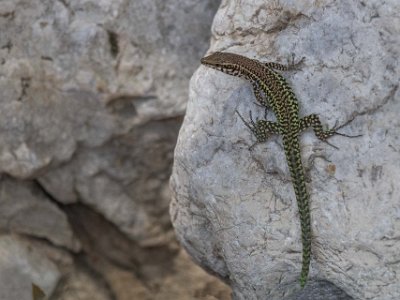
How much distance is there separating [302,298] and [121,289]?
8.83 feet

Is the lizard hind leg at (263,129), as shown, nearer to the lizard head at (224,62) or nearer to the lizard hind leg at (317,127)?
the lizard hind leg at (317,127)

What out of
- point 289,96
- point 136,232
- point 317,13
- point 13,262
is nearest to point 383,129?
point 289,96

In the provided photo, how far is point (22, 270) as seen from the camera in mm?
5820

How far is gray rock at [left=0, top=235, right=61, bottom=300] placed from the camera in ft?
18.8

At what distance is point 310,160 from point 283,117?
377 mm

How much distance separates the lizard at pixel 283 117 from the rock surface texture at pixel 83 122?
4.15ft

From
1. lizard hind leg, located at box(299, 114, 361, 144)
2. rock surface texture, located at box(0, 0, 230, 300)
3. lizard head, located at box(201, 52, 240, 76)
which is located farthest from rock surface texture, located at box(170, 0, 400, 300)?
rock surface texture, located at box(0, 0, 230, 300)

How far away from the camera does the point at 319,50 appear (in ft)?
14.6

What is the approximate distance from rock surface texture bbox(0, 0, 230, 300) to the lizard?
1266 millimetres

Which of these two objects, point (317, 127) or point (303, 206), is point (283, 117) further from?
point (303, 206)

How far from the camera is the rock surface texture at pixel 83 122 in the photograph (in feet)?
18.6

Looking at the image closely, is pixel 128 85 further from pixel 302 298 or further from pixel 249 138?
pixel 302 298

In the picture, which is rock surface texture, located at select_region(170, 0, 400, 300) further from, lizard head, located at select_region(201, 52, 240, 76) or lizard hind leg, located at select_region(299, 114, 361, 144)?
lizard head, located at select_region(201, 52, 240, 76)

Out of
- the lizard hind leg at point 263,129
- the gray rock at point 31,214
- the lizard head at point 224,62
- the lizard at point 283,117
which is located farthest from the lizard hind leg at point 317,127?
the gray rock at point 31,214
